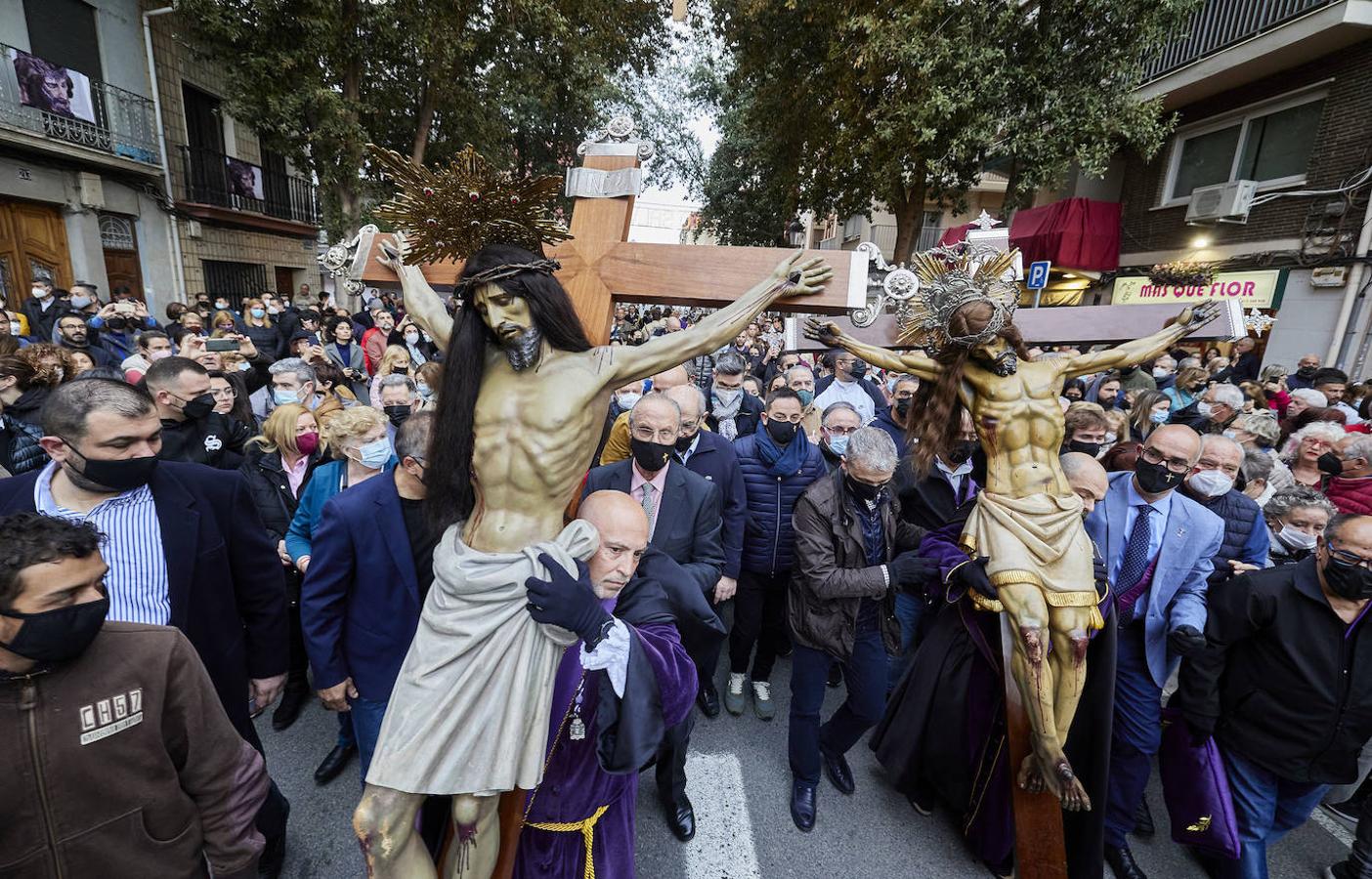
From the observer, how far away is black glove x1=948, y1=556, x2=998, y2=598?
259cm

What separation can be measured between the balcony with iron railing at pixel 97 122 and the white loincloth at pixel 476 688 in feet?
49.1

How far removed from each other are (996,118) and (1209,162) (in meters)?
6.80

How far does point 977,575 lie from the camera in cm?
262

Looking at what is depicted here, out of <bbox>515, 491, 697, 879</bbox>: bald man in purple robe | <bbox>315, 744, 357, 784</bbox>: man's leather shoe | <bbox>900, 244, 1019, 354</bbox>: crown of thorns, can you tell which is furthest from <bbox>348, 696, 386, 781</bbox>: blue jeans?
<bbox>900, 244, 1019, 354</bbox>: crown of thorns

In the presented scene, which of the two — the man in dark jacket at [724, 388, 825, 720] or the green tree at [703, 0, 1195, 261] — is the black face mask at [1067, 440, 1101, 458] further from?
the green tree at [703, 0, 1195, 261]

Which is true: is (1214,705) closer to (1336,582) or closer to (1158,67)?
(1336,582)

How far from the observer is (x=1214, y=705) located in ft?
9.29

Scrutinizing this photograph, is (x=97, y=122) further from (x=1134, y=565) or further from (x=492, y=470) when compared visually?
(x=1134, y=565)

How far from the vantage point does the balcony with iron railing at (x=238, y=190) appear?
14.5m

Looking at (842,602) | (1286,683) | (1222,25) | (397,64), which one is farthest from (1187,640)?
(397,64)

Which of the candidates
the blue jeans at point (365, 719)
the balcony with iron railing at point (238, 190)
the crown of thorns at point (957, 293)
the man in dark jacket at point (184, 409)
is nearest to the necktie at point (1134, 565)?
the crown of thorns at point (957, 293)

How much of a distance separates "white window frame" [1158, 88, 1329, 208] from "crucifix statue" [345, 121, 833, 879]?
1419cm

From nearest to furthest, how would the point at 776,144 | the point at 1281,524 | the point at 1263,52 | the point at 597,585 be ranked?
1. the point at 597,585
2. the point at 1281,524
3. the point at 1263,52
4. the point at 776,144

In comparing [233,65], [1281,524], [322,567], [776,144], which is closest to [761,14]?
[776,144]
